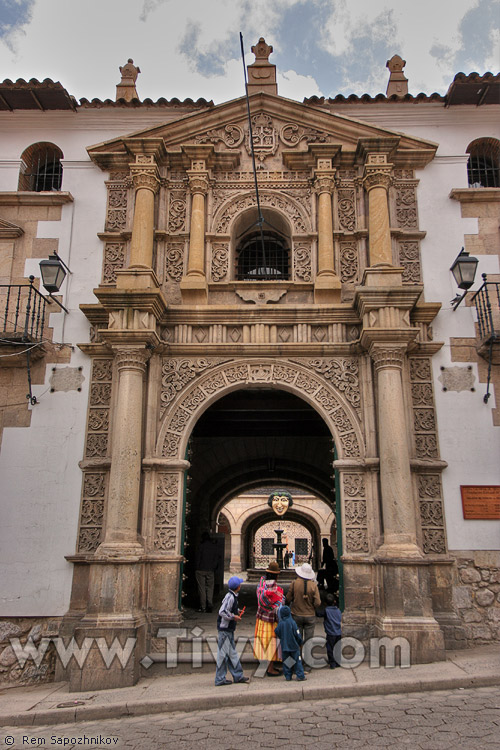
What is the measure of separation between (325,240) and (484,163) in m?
3.50

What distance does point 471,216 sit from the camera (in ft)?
32.6

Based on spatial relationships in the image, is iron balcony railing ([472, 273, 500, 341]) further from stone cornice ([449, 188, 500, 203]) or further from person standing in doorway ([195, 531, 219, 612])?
Result: person standing in doorway ([195, 531, 219, 612])

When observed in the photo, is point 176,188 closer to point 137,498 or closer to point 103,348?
point 103,348

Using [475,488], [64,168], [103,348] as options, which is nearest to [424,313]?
[475,488]

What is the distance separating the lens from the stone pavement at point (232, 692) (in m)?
6.26

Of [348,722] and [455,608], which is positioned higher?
[455,608]

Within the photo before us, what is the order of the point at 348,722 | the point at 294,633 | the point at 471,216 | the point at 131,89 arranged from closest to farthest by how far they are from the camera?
the point at 348,722
the point at 294,633
the point at 471,216
the point at 131,89

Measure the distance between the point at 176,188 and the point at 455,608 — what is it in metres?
7.65

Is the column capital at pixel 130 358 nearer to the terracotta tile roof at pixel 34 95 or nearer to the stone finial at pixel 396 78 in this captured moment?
the terracotta tile roof at pixel 34 95

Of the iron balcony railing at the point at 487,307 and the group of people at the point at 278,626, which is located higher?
the iron balcony railing at the point at 487,307

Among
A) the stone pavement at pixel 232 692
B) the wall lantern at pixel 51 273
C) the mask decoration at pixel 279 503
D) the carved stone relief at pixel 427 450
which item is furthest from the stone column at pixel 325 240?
the mask decoration at pixel 279 503

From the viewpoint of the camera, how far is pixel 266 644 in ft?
23.8

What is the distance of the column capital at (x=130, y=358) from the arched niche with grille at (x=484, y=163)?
253 inches

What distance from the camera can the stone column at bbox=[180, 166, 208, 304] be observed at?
30.9 feet
